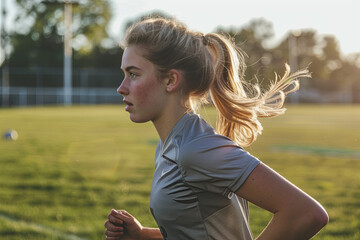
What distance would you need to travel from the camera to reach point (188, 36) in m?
2.23

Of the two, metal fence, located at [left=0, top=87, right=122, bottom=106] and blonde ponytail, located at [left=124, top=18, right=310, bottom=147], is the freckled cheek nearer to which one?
blonde ponytail, located at [left=124, top=18, right=310, bottom=147]

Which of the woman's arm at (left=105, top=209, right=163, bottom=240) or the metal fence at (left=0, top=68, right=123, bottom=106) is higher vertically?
the woman's arm at (left=105, top=209, right=163, bottom=240)

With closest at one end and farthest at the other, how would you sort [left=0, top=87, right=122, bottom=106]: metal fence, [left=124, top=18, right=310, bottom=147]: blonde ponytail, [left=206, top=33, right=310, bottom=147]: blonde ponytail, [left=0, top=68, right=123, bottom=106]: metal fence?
[left=124, top=18, right=310, bottom=147]: blonde ponytail < [left=206, top=33, right=310, bottom=147]: blonde ponytail < [left=0, top=87, right=122, bottom=106]: metal fence < [left=0, top=68, right=123, bottom=106]: metal fence

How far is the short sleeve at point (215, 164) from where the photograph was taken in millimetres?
1875

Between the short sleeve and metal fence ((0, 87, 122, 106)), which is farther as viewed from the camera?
metal fence ((0, 87, 122, 106))

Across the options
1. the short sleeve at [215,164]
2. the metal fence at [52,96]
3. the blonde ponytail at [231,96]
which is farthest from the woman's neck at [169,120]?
the metal fence at [52,96]

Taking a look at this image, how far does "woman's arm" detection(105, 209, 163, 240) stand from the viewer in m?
2.45

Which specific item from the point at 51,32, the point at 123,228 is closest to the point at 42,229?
the point at 123,228

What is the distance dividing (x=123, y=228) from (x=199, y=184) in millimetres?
683

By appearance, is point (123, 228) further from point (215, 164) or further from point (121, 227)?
point (215, 164)

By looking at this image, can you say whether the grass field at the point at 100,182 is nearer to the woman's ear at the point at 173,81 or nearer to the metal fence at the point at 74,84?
the woman's ear at the point at 173,81

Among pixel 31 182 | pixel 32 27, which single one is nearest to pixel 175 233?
pixel 31 182

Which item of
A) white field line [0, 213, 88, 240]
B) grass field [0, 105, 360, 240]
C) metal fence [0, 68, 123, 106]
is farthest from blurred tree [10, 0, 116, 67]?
white field line [0, 213, 88, 240]

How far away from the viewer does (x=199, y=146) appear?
1926mm
